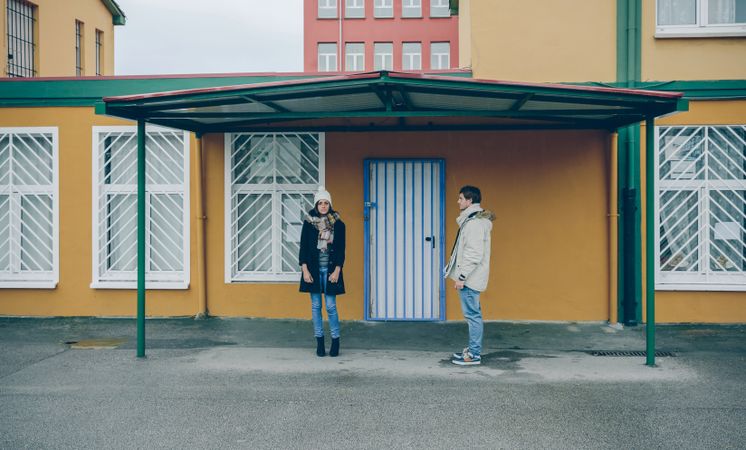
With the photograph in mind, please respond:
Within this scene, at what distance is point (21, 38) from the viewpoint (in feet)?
51.7

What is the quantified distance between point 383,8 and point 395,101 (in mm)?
36082

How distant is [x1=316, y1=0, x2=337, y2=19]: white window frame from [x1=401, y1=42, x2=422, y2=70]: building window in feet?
14.6

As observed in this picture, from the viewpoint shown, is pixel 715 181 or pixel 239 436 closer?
pixel 239 436

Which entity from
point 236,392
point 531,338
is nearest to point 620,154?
point 531,338

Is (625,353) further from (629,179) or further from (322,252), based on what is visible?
(322,252)

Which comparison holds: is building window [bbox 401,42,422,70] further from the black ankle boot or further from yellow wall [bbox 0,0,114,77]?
the black ankle boot

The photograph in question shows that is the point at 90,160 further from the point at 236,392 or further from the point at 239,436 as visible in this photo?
the point at 239,436

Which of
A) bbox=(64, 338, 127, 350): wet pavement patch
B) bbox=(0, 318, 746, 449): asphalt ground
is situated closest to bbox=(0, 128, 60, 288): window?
bbox=(0, 318, 746, 449): asphalt ground

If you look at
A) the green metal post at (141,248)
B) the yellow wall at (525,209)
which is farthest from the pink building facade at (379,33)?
the green metal post at (141,248)

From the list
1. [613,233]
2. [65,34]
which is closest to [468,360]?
[613,233]

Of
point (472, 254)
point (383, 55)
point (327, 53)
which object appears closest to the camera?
point (472, 254)

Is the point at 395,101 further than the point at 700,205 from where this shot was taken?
No

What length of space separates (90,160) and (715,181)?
26.8 ft

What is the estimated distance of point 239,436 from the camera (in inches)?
205
